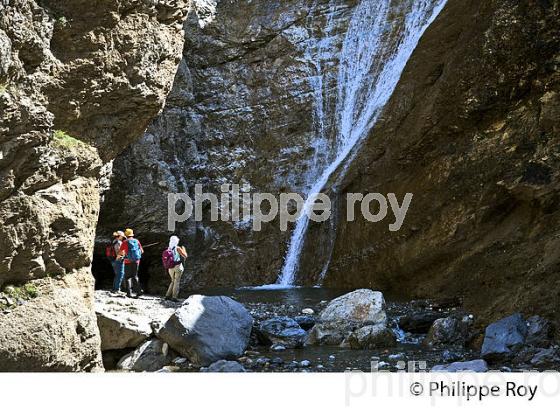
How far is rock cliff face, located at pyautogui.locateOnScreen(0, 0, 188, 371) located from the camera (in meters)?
7.70

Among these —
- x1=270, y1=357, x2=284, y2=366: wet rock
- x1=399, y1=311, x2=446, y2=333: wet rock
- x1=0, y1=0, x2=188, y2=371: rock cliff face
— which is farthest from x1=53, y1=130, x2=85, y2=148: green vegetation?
x1=399, y1=311, x2=446, y2=333: wet rock

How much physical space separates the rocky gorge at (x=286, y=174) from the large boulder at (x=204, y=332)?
3cm

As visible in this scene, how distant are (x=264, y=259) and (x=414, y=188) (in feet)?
24.0

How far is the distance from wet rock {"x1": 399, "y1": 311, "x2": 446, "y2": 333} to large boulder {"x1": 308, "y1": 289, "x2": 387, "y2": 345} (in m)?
0.65

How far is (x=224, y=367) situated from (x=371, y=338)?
2666 mm

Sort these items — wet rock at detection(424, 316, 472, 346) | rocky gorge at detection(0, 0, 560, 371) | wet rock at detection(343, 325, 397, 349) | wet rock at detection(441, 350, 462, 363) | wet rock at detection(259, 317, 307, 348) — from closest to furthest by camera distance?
rocky gorge at detection(0, 0, 560, 371) < wet rock at detection(441, 350, 462, 363) < wet rock at detection(343, 325, 397, 349) < wet rock at detection(424, 316, 472, 346) < wet rock at detection(259, 317, 307, 348)

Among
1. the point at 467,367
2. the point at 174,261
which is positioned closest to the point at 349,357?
the point at 467,367

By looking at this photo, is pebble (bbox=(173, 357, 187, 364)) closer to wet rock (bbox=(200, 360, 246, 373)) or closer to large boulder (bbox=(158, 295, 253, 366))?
large boulder (bbox=(158, 295, 253, 366))

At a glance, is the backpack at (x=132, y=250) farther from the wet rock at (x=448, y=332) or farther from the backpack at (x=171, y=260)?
the wet rock at (x=448, y=332)

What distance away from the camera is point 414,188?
18.5m

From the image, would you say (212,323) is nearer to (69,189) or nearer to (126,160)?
(69,189)

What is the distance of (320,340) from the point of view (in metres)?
11.7

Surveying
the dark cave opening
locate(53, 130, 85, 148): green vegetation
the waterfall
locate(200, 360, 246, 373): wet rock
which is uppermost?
the waterfall

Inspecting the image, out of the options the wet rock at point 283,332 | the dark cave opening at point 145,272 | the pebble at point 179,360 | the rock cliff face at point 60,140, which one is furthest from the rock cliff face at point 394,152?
the rock cliff face at point 60,140
